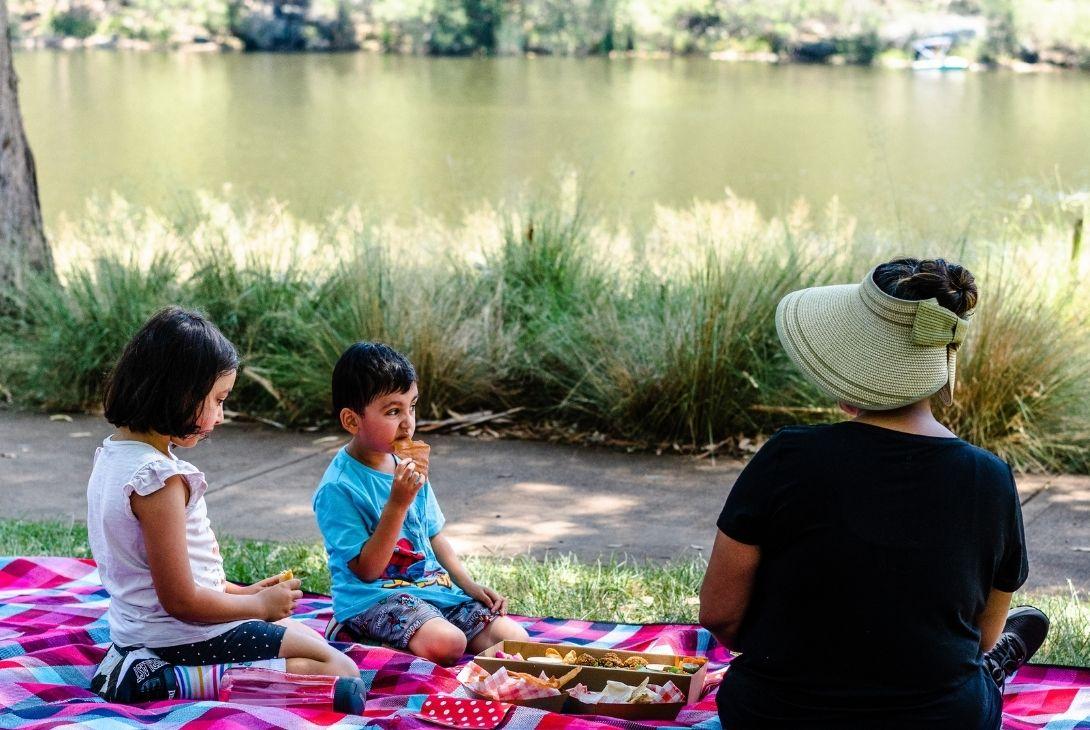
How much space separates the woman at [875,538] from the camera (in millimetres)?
2346

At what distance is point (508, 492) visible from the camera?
5.86m

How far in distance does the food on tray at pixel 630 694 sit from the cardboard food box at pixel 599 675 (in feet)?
0.05

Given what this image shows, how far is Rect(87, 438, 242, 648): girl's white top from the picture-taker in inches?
113

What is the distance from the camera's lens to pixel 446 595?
3.63m

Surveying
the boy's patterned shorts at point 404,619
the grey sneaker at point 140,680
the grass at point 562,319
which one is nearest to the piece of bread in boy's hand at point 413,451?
the boy's patterned shorts at point 404,619

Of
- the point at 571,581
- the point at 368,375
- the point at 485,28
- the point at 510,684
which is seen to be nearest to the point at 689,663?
the point at 510,684

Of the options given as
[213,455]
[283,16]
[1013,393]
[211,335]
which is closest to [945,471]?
[211,335]

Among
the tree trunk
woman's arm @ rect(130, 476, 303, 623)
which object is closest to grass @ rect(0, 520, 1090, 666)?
woman's arm @ rect(130, 476, 303, 623)

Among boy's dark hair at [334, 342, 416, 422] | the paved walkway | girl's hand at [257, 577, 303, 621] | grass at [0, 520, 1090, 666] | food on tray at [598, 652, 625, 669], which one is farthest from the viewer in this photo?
the paved walkway

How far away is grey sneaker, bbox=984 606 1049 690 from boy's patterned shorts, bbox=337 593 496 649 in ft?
4.35

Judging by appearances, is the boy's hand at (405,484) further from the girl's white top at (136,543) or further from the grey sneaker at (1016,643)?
the grey sneaker at (1016,643)

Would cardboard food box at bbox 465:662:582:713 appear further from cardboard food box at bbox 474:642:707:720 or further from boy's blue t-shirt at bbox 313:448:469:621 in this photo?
boy's blue t-shirt at bbox 313:448:469:621

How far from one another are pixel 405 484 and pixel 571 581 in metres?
1.47

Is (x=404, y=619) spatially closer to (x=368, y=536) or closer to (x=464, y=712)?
(x=368, y=536)
